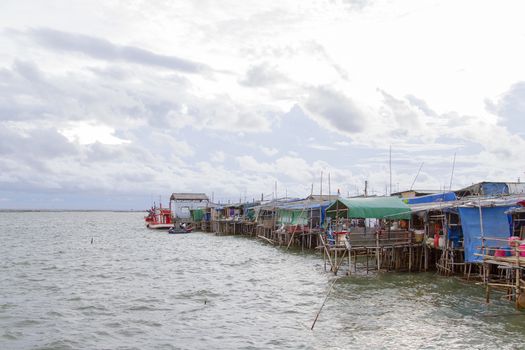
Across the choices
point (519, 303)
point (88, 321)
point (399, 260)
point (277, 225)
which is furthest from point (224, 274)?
point (277, 225)

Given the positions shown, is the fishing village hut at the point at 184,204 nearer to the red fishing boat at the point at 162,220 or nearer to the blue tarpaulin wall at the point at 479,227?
the red fishing boat at the point at 162,220

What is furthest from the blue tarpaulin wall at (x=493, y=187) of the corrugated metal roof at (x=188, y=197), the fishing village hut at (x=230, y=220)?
the corrugated metal roof at (x=188, y=197)

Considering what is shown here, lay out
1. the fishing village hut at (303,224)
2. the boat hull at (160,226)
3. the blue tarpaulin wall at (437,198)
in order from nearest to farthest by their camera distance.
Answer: the blue tarpaulin wall at (437,198) < the fishing village hut at (303,224) < the boat hull at (160,226)

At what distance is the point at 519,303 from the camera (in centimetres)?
1476

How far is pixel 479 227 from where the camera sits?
18.8 meters

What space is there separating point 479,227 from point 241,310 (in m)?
9.48

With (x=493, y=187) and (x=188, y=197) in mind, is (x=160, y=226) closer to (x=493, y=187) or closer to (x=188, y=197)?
(x=188, y=197)

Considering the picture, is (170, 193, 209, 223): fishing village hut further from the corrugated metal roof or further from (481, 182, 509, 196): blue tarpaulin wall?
(481, 182, 509, 196): blue tarpaulin wall

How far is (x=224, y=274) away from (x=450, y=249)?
34.9ft

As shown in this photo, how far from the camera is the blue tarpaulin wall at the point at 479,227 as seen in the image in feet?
58.9

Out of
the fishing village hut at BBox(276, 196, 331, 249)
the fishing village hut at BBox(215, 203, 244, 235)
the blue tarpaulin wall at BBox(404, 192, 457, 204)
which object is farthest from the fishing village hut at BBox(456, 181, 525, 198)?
the fishing village hut at BBox(215, 203, 244, 235)

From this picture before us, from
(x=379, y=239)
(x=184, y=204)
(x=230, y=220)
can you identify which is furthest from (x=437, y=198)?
(x=184, y=204)

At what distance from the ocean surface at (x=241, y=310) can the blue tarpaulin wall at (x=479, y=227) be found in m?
1.58

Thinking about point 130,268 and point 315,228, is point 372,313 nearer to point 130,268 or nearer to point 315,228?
point 130,268
